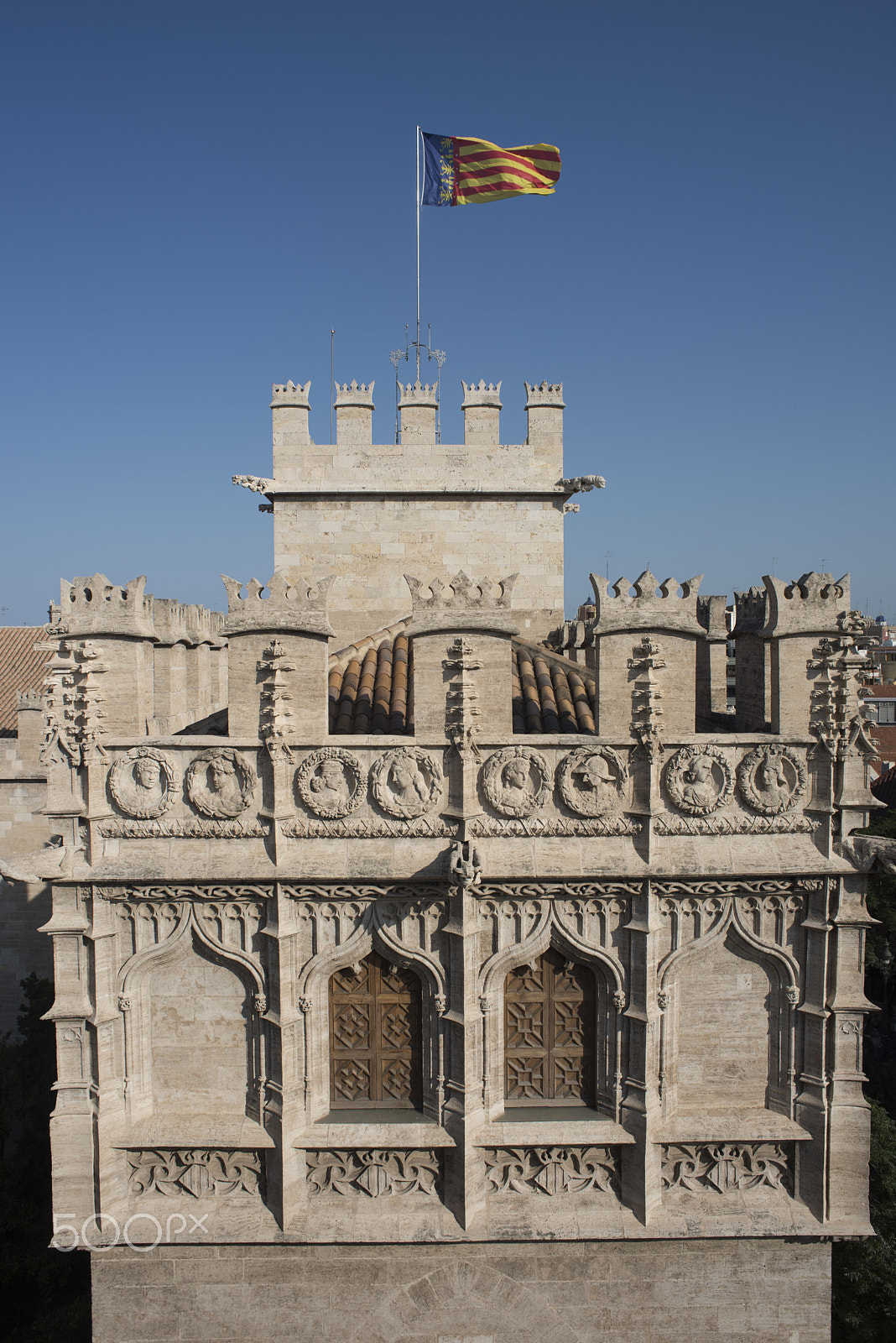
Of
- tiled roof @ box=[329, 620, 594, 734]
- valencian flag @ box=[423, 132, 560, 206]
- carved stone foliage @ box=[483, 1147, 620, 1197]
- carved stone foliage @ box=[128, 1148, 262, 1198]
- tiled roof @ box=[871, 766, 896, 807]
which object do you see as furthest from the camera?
tiled roof @ box=[871, 766, 896, 807]

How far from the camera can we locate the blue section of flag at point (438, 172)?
16031 millimetres

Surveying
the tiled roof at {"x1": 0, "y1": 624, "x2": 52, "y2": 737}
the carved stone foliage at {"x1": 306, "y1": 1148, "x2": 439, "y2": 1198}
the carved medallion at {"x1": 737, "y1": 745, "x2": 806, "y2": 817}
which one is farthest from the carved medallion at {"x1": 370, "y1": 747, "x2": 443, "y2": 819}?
the tiled roof at {"x1": 0, "y1": 624, "x2": 52, "y2": 737}

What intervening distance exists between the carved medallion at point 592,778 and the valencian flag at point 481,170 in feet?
40.8

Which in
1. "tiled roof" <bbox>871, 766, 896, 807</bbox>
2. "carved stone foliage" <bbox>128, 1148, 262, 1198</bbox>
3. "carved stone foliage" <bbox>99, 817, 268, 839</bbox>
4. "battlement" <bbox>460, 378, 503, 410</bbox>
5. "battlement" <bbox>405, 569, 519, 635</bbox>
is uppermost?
"battlement" <bbox>460, 378, 503, 410</bbox>

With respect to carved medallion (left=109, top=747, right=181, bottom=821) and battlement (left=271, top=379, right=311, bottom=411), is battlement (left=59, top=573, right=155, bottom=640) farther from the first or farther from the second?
battlement (left=271, top=379, right=311, bottom=411)

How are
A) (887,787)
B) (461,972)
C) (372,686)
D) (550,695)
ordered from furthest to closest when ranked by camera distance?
(887,787)
(372,686)
(550,695)
(461,972)

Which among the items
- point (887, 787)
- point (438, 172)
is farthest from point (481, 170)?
point (887, 787)

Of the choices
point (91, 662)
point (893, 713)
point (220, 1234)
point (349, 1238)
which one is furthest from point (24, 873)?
point (893, 713)

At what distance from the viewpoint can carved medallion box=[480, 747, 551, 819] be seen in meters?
9.84

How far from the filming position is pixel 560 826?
389 inches

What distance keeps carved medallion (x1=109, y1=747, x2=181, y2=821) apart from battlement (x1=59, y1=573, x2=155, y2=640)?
5.29 feet

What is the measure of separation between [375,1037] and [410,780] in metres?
3.55

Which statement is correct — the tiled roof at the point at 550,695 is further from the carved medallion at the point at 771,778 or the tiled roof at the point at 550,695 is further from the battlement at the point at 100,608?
the battlement at the point at 100,608

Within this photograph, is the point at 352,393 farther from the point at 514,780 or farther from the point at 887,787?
the point at 887,787
